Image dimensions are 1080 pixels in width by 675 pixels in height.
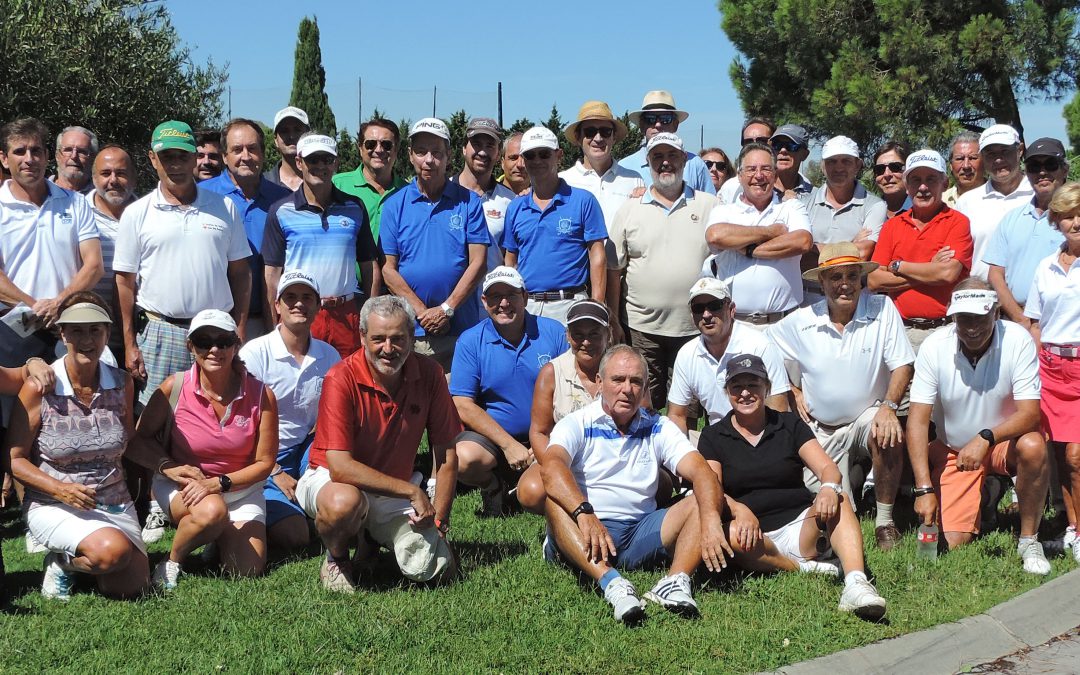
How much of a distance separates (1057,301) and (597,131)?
378cm

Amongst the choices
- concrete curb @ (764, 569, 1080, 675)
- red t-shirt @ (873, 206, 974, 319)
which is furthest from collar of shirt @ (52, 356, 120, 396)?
red t-shirt @ (873, 206, 974, 319)

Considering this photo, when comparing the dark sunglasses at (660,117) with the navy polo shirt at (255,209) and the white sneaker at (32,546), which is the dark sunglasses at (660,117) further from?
the white sneaker at (32,546)

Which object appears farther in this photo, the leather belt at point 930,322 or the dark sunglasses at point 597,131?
the dark sunglasses at point 597,131

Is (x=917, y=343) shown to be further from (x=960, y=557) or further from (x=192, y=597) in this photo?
(x=192, y=597)

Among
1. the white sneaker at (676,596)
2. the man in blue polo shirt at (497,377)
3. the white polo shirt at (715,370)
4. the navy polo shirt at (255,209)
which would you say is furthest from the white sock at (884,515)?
the navy polo shirt at (255,209)

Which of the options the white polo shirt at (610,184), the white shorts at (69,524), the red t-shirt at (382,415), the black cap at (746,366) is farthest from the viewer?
the white polo shirt at (610,184)

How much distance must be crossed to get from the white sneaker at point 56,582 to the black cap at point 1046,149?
6675mm

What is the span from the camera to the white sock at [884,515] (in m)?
6.79

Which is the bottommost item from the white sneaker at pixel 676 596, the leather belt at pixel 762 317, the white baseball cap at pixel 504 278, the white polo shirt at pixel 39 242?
the white sneaker at pixel 676 596

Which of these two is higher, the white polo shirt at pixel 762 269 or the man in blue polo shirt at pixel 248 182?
the man in blue polo shirt at pixel 248 182

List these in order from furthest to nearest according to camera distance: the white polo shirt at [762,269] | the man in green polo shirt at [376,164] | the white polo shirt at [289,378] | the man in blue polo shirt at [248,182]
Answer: the man in green polo shirt at [376,164]
the man in blue polo shirt at [248,182]
the white polo shirt at [762,269]
the white polo shirt at [289,378]

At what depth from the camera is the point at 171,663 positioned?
480 cm

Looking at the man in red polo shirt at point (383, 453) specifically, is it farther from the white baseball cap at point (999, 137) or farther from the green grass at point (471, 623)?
the white baseball cap at point (999, 137)

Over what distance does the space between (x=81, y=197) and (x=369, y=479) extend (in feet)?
10.2
